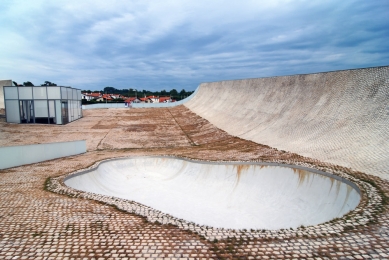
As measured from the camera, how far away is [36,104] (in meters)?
26.7

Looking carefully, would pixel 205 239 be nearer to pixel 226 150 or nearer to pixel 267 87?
pixel 226 150

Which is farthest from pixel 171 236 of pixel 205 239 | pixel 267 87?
pixel 267 87

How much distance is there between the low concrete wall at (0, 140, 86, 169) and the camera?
12.8 meters

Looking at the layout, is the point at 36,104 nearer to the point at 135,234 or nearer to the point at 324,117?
the point at 135,234

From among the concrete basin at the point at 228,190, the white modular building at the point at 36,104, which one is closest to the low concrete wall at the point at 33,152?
the concrete basin at the point at 228,190

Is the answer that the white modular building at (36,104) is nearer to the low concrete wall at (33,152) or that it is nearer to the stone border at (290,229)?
the low concrete wall at (33,152)

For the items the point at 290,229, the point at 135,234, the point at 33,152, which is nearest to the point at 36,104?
the point at 33,152

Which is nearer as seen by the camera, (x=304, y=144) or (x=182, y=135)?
(x=304, y=144)

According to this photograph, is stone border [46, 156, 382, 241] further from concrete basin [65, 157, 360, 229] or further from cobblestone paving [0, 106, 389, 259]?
concrete basin [65, 157, 360, 229]

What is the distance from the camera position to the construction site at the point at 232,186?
552 centimetres

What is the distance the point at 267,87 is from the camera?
26125 millimetres

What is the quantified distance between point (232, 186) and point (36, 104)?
76.4 ft

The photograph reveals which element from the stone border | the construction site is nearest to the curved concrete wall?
the construction site

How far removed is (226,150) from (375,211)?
35.6 ft
